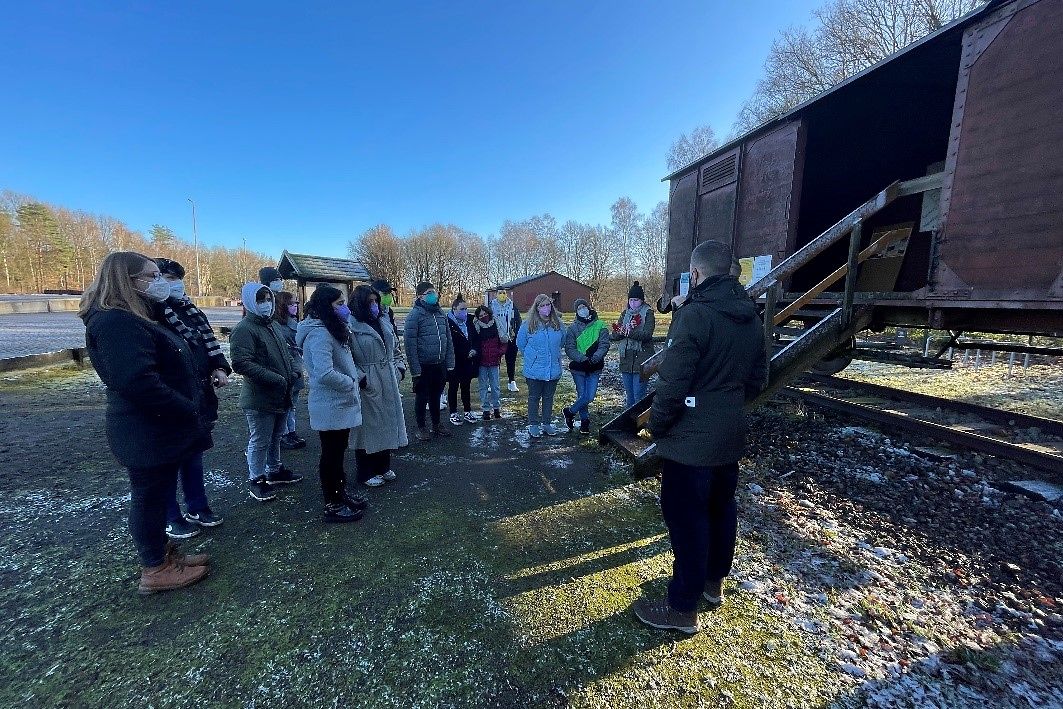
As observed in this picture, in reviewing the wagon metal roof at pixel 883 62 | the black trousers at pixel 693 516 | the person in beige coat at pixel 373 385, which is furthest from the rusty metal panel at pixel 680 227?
the black trousers at pixel 693 516

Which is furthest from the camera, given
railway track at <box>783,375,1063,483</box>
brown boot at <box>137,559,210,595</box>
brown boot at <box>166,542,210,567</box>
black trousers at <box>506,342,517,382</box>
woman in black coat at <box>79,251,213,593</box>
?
black trousers at <box>506,342,517,382</box>

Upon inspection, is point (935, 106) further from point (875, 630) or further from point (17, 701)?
point (17, 701)

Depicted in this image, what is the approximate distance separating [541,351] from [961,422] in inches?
217

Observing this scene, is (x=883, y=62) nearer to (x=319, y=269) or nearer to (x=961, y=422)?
(x=961, y=422)

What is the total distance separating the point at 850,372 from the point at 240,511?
11.3 metres

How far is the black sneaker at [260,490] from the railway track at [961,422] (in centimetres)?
692

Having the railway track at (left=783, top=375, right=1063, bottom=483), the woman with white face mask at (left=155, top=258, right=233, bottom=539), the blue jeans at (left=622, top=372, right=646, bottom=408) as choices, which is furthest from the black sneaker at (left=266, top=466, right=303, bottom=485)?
the railway track at (left=783, top=375, right=1063, bottom=483)

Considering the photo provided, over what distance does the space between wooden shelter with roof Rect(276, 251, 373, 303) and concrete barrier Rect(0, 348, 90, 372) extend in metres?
4.92

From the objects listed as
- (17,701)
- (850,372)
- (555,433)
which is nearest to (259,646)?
(17,701)

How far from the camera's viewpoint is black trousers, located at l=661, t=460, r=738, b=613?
2.05 m

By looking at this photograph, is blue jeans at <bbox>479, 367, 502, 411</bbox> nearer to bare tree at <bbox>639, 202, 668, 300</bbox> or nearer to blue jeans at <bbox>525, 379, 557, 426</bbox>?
blue jeans at <bbox>525, 379, 557, 426</bbox>

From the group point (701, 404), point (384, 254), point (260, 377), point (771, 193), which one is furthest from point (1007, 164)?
point (384, 254)

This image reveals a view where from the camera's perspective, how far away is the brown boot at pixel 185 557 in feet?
8.23

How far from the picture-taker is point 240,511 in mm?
3377
